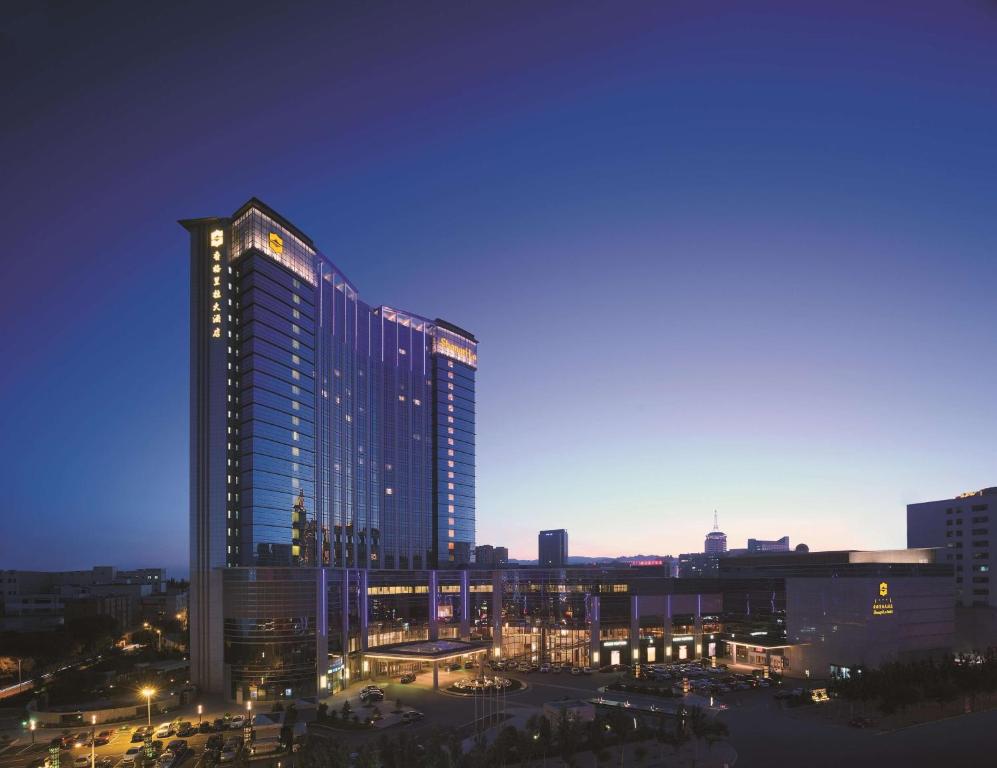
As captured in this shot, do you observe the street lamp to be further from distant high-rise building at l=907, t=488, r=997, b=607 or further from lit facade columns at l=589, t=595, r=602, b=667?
distant high-rise building at l=907, t=488, r=997, b=607

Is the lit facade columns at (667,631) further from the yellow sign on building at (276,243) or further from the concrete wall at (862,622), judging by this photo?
the yellow sign on building at (276,243)

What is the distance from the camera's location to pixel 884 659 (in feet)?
262

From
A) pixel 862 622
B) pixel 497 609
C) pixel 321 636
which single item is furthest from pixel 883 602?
pixel 321 636

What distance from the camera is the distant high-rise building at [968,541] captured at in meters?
123

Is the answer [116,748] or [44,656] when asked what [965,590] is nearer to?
[116,748]

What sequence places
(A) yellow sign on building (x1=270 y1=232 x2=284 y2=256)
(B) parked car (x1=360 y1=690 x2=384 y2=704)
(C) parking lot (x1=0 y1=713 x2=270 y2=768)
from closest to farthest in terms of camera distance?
1. (C) parking lot (x1=0 y1=713 x2=270 y2=768)
2. (B) parked car (x1=360 y1=690 x2=384 y2=704)
3. (A) yellow sign on building (x1=270 y1=232 x2=284 y2=256)

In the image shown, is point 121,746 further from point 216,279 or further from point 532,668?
point 532,668

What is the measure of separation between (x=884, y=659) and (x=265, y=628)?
63.1 m

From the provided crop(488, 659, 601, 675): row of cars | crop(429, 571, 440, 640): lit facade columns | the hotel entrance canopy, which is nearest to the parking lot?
the hotel entrance canopy

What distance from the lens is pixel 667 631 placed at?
3642 inches

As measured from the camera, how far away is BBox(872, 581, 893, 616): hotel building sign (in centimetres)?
8031

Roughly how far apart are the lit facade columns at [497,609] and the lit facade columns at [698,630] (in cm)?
2407

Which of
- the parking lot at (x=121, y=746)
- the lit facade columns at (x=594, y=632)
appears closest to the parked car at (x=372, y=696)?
the parking lot at (x=121, y=746)

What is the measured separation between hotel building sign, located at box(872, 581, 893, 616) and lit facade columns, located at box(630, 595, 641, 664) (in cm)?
2552
